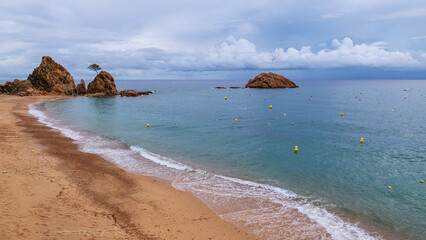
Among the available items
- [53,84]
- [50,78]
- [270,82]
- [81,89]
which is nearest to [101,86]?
[81,89]

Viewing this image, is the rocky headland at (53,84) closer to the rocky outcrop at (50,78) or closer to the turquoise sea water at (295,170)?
the rocky outcrop at (50,78)

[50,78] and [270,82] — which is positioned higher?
[50,78]

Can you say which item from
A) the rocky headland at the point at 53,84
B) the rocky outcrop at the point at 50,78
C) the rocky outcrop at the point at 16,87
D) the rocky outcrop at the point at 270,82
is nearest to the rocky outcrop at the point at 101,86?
the rocky headland at the point at 53,84

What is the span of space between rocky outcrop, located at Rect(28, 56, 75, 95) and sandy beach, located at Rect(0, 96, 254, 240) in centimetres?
7632

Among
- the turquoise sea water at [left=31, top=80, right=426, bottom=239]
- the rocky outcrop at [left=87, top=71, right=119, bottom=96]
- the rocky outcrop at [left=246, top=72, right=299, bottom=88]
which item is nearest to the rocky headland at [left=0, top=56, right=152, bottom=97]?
the rocky outcrop at [left=87, top=71, right=119, bottom=96]

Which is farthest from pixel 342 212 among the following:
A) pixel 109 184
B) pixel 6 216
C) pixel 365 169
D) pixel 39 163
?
pixel 39 163

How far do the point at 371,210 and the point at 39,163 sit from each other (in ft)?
61.7

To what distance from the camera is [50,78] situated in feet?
263

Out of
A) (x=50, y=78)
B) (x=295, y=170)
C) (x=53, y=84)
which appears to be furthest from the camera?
(x=53, y=84)

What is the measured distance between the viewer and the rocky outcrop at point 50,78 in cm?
7888

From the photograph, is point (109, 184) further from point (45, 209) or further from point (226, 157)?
point (226, 157)

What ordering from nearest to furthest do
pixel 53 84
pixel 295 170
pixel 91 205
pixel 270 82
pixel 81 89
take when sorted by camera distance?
pixel 91 205 < pixel 295 170 < pixel 53 84 < pixel 81 89 < pixel 270 82

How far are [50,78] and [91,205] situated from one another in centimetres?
8632

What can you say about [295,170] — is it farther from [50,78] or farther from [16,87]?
[16,87]
